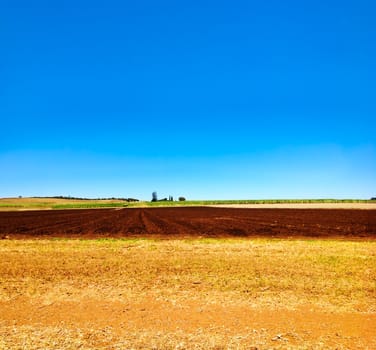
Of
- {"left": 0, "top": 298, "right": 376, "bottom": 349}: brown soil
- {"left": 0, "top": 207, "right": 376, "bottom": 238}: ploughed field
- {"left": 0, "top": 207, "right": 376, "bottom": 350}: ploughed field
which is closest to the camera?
{"left": 0, "top": 298, "right": 376, "bottom": 349}: brown soil

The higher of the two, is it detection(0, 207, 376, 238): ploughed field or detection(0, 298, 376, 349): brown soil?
detection(0, 298, 376, 349): brown soil

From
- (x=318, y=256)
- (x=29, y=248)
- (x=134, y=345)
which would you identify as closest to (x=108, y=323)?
(x=134, y=345)

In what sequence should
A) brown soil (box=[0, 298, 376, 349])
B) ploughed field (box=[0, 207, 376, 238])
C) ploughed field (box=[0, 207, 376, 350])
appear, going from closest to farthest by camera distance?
brown soil (box=[0, 298, 376, 349]), ploughed field (box=[0, 207, 376, 350]), ploughed field (box=[0, 207, 376, 238])

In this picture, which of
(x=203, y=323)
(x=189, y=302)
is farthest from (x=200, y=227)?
(x=203, y=323)

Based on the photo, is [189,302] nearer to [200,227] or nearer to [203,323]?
[203,323]

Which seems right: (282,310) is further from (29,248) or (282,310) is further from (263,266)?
(29,248)

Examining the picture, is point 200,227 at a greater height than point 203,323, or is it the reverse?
point 203,323

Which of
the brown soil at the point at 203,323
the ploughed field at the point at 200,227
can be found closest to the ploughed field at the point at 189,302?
the brown soil at the point at 203,323

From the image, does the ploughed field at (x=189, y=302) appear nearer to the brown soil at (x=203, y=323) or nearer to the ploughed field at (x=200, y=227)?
the brown soil at (x=203, y=323)

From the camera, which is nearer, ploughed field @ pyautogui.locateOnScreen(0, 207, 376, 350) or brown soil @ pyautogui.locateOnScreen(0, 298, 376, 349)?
brown soil @ pyautogui.locateOnScreen(0, 298, 376, 349)

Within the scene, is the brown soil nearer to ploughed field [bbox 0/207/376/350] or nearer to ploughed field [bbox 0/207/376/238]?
ploughed field [bbox 0/207/376/350]

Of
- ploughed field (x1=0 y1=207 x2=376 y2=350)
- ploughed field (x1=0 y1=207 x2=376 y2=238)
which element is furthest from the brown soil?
ploughed field (x1=0 y1=207 x2=376 y2=238)

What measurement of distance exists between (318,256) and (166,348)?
9.65m

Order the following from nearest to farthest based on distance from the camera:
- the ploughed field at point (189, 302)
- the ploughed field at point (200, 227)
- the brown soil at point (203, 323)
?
the brown soil at point (203, 323), the ploughed field at point (189, 302), the ploughed field at point (200, 227)
